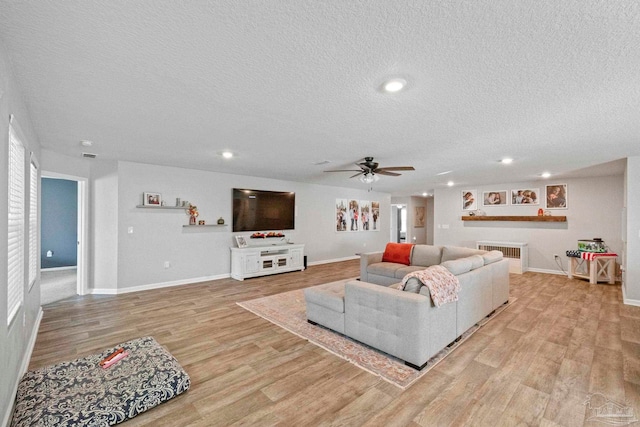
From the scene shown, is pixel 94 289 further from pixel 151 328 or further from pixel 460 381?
pixel 460 381

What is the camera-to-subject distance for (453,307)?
2.97m

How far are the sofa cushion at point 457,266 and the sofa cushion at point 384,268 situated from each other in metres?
1.70

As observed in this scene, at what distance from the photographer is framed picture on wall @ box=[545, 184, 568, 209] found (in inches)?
269

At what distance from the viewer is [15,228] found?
2.35 meters

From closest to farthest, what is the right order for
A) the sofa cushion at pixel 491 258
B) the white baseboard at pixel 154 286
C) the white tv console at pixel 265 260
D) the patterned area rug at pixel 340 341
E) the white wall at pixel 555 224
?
1. the patterned area rug at pixel 340 341
2. the sofa cushion at pixel 491 258
3. the white baseboard at pixel 154 286
4. the white tv console at pixel 265 260
5. the white wall at pixel 555 224

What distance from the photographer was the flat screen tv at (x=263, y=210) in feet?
21.2

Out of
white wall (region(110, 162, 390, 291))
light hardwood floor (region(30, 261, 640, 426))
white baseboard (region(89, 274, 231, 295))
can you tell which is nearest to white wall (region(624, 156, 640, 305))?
light hardwood floor (region(30, 261, 640, 426))

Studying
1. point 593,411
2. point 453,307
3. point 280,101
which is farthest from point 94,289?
point 593,411

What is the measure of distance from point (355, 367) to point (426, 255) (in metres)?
3.22

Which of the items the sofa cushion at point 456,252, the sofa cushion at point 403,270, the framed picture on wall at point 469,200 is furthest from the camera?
the framed picture on wall at point 469,200

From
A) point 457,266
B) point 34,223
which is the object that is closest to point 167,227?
point 34,223

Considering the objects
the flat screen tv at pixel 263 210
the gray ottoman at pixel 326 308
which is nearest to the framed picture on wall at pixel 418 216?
the flat screen tv at pixel 263 210

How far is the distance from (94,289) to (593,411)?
6651mm

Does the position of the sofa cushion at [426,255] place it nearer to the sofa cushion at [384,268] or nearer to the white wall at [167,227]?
the sofa cushion at [384,268]
